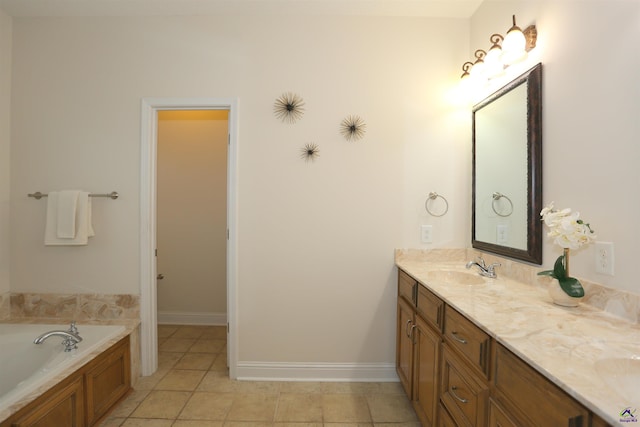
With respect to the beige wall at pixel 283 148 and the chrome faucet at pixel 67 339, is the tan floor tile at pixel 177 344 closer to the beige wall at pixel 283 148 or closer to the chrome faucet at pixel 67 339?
the beige wall at pixel 283 148

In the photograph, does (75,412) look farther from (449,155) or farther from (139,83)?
(449,155)

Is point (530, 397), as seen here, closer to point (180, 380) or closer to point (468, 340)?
point (468, 340)

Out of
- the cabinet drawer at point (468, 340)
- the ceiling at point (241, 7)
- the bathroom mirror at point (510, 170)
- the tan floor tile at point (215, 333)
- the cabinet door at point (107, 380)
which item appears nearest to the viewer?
the cabinet drawer at point (468, 340)

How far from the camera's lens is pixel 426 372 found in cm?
160

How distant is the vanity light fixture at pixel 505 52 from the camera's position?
5.21 ft

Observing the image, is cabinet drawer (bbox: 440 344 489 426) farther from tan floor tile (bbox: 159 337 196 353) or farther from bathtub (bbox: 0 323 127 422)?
tan floor tile (bbox: 159 337 196 353)

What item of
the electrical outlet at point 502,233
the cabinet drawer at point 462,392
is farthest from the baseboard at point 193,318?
the electrical outlet at point 502,233

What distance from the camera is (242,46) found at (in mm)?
2238

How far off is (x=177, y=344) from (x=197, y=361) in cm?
45

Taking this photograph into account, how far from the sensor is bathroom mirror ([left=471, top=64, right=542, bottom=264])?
5.11 ft

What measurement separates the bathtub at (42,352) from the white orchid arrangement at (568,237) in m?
2.35

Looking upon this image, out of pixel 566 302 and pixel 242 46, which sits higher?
pixel 242 46

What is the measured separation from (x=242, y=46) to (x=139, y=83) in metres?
0.81

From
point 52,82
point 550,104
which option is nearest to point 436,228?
point 550,104
